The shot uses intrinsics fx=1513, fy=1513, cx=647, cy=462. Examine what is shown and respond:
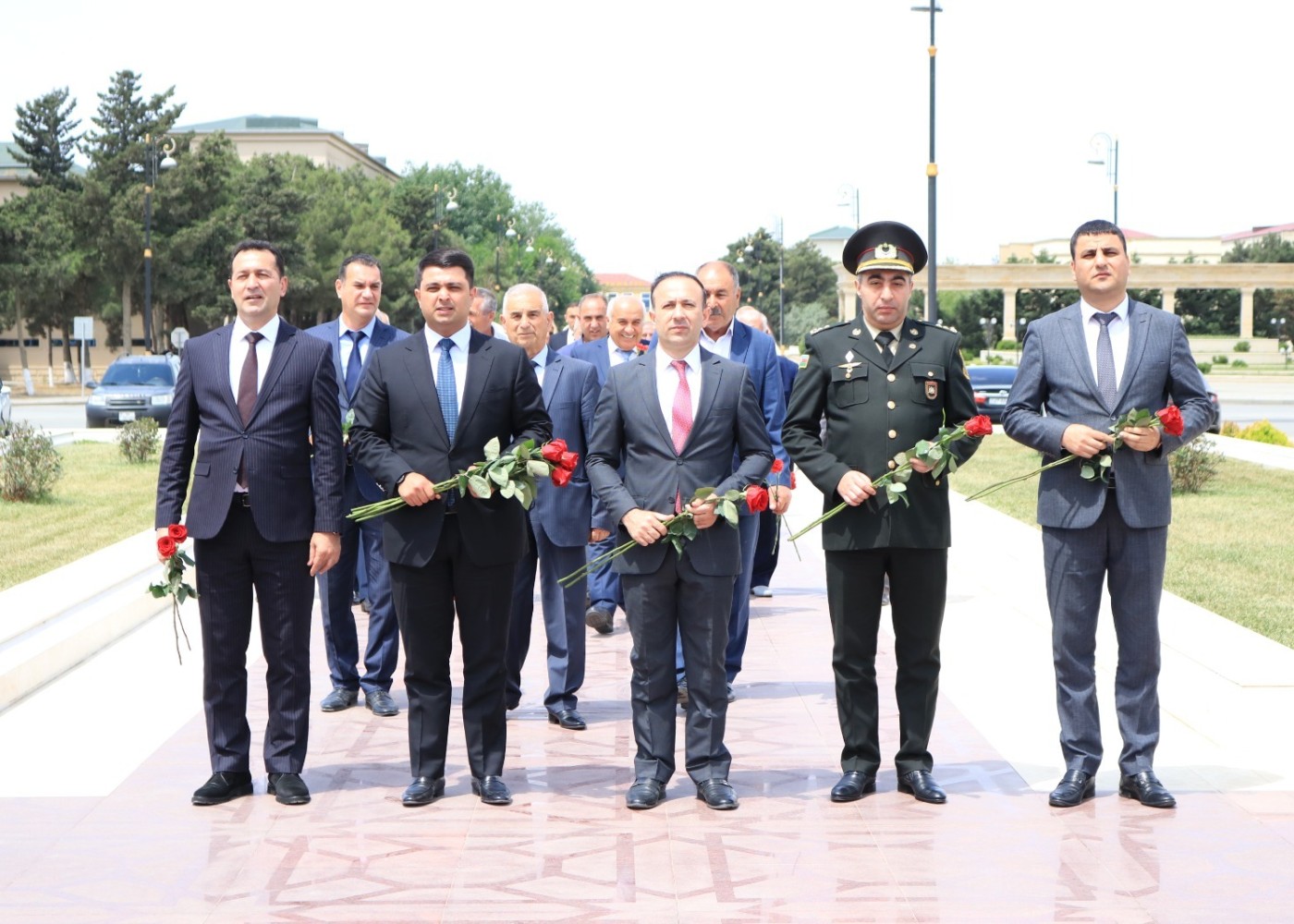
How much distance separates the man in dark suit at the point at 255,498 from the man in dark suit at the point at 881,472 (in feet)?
6.33

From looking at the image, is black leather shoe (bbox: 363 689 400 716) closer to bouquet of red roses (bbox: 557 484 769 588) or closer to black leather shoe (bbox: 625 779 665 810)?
black leather shoe (bbox: 625 779 665 810)

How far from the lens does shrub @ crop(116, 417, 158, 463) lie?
73.2 ft

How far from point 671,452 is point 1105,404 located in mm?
1728

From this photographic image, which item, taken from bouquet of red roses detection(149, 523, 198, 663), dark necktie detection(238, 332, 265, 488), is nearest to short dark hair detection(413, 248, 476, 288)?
dark necktie detection(238, 332, 265, 488)

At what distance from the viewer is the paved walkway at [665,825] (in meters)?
4.80

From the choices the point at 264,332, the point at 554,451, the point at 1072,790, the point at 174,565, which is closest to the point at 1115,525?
the point at 1072,790

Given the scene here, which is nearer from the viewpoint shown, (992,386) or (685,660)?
(685,660)

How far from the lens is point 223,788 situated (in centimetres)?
601

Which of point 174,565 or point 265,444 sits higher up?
point 265,444

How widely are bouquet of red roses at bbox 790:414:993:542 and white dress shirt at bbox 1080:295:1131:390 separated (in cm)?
56

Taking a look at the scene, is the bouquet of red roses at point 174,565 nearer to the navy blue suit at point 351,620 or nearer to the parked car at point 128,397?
the navy blue suit at point 351,620

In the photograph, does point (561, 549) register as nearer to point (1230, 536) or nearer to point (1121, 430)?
point (1121, 430)

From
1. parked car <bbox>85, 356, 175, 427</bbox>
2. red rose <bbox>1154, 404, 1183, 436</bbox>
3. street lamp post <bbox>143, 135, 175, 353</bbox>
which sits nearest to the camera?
red rose <bbox>1154, 404, 1183, 436</bbox>

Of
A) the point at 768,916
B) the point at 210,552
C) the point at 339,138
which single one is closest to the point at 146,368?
the point at 210,552
